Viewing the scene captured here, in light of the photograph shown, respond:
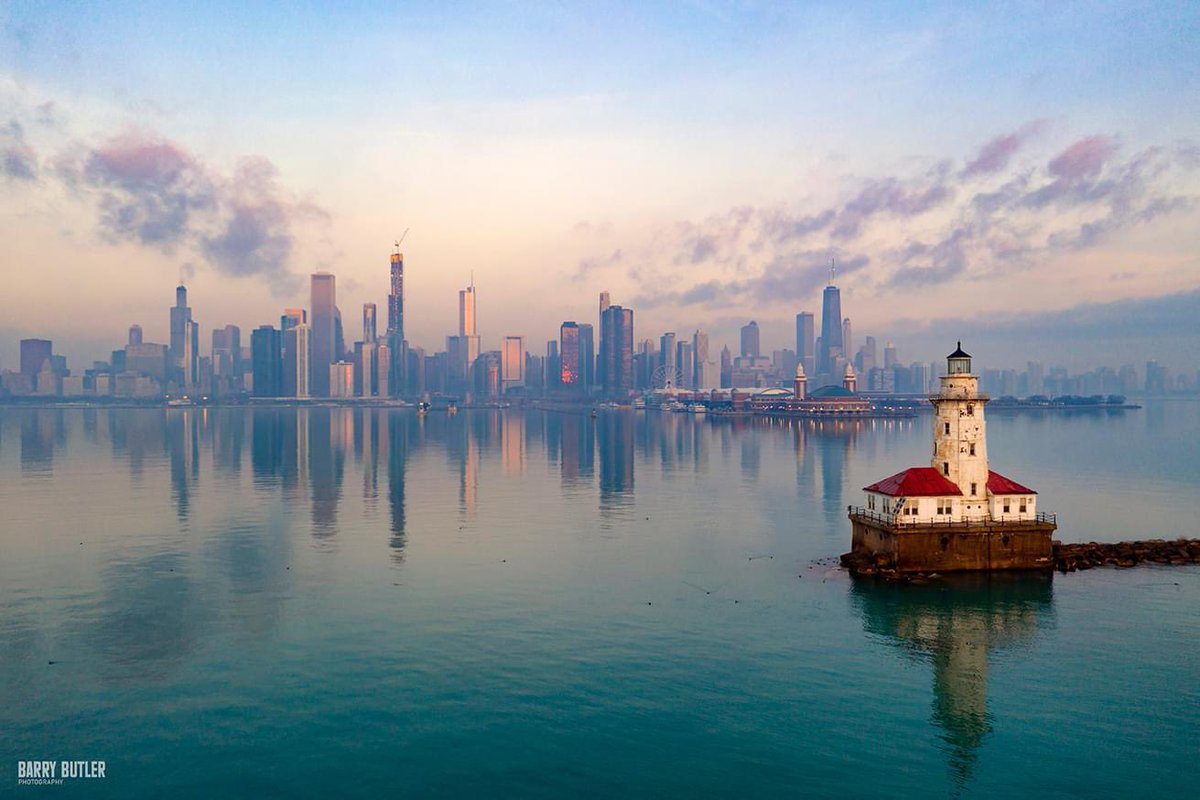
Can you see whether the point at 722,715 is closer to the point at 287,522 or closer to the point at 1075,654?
the point at 1075,654

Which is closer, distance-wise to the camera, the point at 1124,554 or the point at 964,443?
the point at 964,443

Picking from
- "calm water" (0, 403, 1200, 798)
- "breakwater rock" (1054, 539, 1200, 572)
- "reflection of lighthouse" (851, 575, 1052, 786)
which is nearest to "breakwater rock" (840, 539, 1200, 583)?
"breakwater rock" (1054, 539, 1200, 572)

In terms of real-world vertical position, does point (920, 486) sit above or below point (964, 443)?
below

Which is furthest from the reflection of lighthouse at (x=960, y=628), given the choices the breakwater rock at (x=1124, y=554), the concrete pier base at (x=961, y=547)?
the breakwater rock at (x=1124, y=554)

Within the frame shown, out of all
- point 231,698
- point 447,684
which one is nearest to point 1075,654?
point 447,684

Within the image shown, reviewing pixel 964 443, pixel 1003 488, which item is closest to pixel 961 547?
pixel 1003 488

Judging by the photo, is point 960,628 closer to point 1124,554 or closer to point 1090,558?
point 1090,558

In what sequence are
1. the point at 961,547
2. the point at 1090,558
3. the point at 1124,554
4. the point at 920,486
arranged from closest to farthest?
1. the point at 961,547
2. the point at 920,486
3. the point at 1090,558
4. the point at 1124,554
